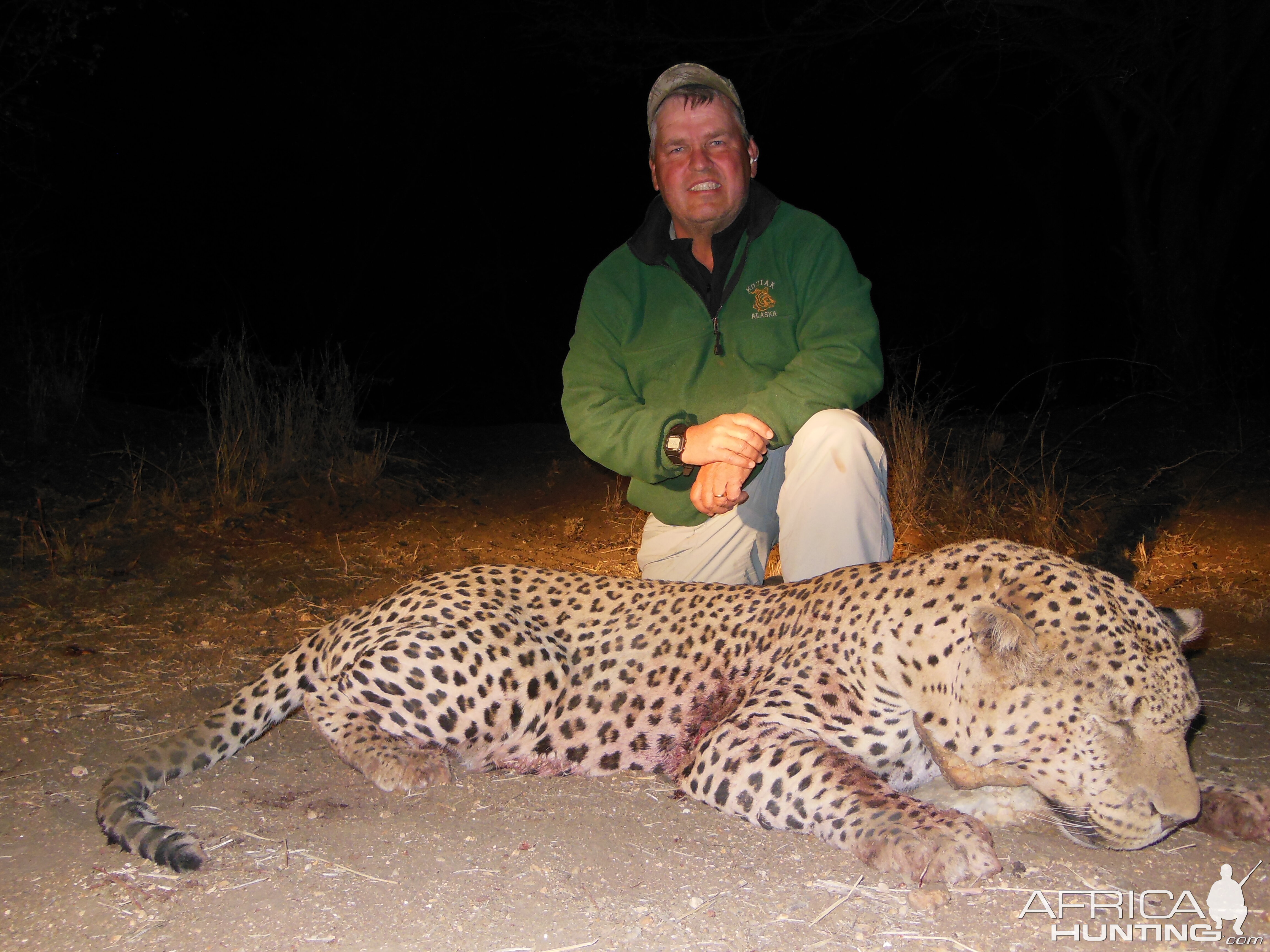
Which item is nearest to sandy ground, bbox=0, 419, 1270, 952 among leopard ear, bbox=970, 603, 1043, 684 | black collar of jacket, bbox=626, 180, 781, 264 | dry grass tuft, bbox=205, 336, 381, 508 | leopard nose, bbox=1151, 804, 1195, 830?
leopard nose, bbox=1151, 804, 1195, 830

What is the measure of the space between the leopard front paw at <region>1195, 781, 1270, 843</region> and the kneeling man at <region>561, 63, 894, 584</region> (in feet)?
4.15

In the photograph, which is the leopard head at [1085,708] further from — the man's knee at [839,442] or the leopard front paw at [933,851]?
the man's knee at [839,442]

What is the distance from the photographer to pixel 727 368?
4.01 meters

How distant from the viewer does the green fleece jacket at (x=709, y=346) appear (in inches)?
147

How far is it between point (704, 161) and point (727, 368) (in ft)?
2.60

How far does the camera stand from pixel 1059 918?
2205 mm

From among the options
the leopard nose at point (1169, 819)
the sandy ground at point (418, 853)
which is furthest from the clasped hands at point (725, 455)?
the leopard nose at point (1169, 819)

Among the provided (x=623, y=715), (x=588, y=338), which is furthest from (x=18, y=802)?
(x=588, y=338)

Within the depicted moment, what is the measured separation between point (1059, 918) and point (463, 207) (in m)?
18.4

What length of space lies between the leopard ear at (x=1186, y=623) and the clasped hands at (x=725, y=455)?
1358 millimetres

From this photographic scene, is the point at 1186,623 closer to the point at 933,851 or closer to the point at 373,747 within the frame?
the point at 933,851
